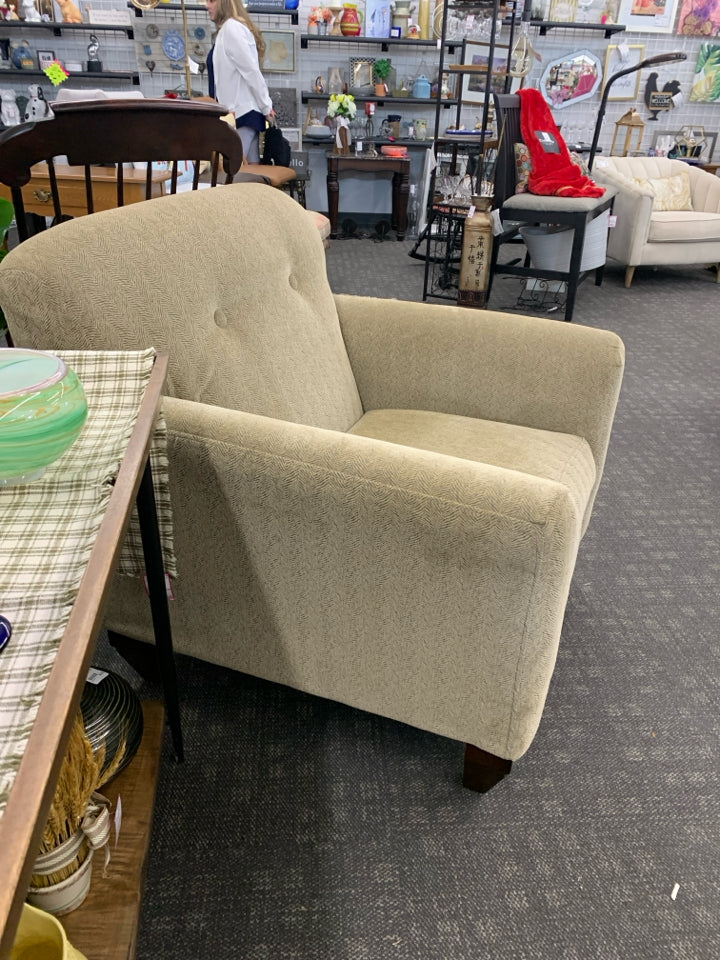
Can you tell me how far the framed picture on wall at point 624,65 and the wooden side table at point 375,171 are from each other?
6.13 ft

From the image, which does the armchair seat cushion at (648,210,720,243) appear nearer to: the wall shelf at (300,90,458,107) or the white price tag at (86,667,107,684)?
the wall shelf at (300,90,458,107)

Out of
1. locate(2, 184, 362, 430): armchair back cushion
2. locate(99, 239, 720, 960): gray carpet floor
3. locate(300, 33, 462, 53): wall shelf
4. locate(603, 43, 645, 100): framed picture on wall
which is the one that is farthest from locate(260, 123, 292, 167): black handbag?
locate(99, 239, 720, 960): gray carpet floor

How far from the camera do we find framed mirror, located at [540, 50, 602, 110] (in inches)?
217

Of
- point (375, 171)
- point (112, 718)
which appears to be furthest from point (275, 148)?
point (112, 718)

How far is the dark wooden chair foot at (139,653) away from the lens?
1336mm

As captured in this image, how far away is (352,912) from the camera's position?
1015mm

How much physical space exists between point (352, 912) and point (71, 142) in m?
1.45

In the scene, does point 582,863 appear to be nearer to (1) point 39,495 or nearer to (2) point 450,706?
(2) point 450,706

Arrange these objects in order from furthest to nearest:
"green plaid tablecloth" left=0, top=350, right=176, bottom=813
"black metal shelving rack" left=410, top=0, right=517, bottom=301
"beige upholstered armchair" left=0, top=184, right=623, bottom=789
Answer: "black metal shelving rack" left=410, top=0, right=517, bottom=301, "beige upholstered armchair" left=0, top=184, right=623, bottom=789, "green plaid tablecloth" left=0, top=350, right=176, bottom=813

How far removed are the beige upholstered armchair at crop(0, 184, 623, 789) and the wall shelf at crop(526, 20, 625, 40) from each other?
491cm

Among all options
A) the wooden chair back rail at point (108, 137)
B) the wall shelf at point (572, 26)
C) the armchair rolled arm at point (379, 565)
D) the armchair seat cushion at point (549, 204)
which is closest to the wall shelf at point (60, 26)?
the wall shelf at point (572, 26)

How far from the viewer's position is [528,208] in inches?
136

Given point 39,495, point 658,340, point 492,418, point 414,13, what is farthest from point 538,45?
point 39,495

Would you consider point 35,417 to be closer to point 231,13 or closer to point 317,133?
point 231,13
